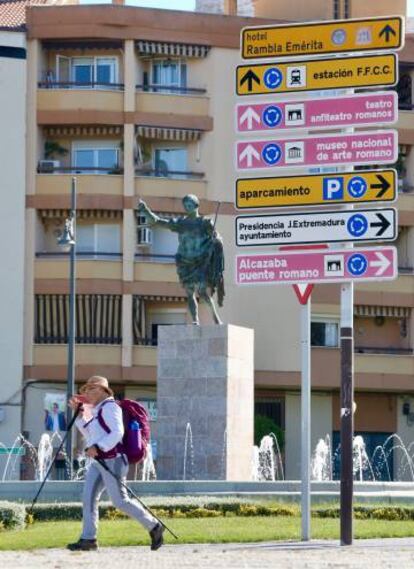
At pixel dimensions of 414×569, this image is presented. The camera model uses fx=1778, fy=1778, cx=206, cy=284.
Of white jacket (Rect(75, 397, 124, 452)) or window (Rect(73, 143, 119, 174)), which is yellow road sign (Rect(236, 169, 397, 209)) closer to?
white jacket (Rect(75, 397, 124, 452))

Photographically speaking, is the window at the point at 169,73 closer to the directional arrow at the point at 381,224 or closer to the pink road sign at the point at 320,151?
the pink road sign at the point at 320,151

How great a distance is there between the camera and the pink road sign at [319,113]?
59.4 feet

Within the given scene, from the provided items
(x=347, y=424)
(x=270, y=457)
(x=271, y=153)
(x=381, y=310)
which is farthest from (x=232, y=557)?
(x=381, y=310)

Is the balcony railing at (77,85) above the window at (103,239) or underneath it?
above

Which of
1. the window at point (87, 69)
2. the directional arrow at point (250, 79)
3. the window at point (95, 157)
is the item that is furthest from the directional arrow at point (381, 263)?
the window at point (87, 69)

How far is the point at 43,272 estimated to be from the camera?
52.0m

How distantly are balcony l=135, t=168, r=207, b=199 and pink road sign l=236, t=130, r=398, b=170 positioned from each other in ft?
110

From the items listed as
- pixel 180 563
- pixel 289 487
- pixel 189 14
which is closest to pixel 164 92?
pixel 189 14

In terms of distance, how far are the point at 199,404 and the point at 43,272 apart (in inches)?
875

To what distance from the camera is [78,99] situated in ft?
172

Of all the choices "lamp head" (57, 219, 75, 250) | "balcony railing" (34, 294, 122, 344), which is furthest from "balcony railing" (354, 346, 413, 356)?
"lamp head" (57, 219, 75, 250)

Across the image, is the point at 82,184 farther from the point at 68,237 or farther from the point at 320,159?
the point at 320,159

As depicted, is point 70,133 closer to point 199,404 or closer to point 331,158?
point 199,404

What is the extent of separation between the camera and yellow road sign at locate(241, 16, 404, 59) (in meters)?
18.0
